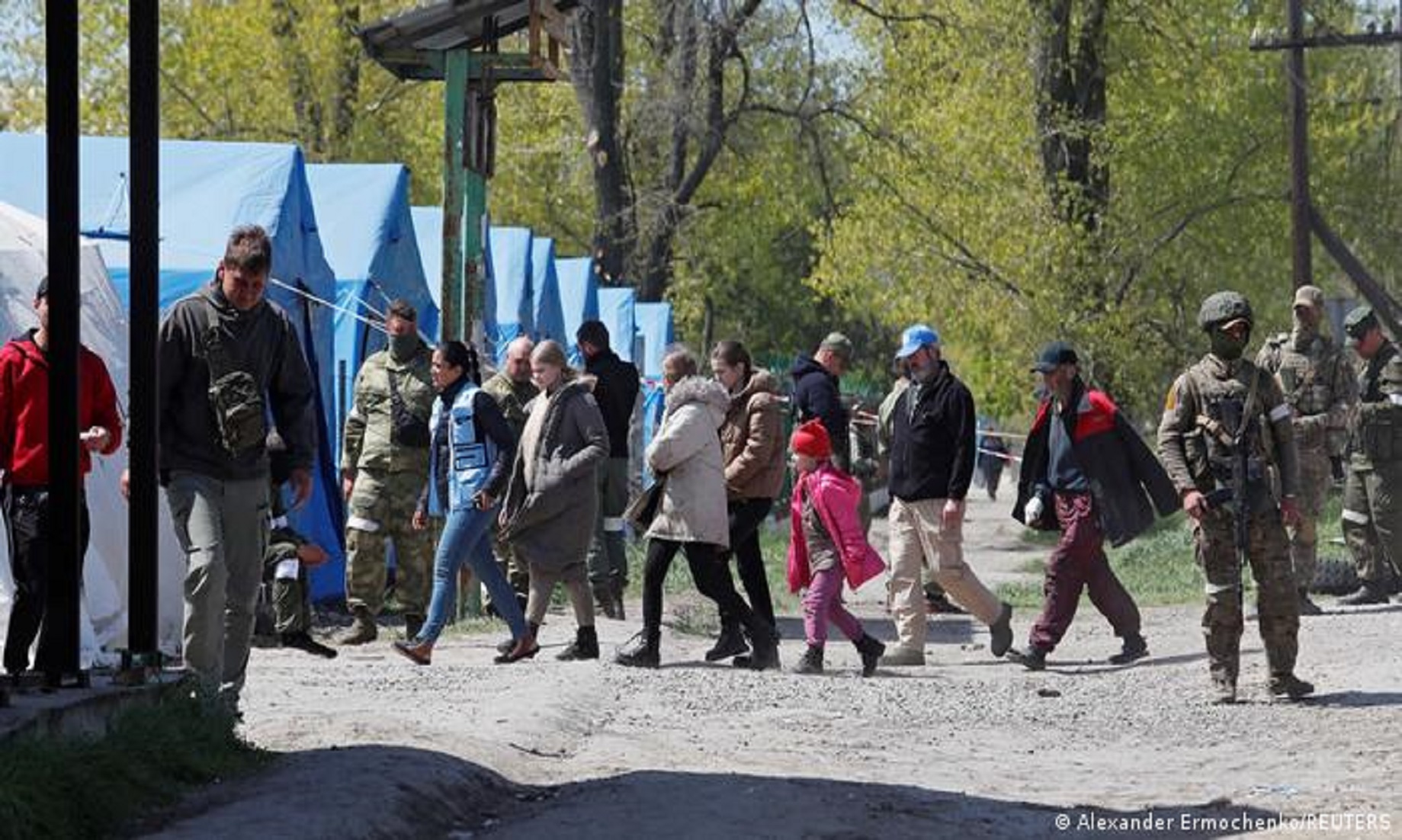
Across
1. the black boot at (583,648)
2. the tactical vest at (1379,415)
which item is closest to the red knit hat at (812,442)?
the black boot at (583,648)

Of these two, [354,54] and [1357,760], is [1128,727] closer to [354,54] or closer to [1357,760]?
[1357,760]

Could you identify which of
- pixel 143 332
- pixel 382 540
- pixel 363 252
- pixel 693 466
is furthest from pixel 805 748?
pixel 363 252

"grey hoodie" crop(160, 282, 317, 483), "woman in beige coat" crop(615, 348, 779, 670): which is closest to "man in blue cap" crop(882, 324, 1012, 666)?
"woman in beige coat" crop(615, 348, 779, 670)

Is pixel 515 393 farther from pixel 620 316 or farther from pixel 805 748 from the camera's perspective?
pixel 620 316

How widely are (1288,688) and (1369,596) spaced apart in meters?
6.12

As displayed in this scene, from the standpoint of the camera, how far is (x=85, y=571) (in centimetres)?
1388

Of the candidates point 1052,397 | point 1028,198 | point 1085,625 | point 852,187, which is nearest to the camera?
point 1052,397

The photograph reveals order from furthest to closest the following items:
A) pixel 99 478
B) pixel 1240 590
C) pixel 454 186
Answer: pixel 454 186 < pixel 99 478 < pixel 1240 590

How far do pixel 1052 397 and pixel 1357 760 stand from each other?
517cm

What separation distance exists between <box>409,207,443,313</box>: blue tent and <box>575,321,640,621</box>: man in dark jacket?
5.28 meters

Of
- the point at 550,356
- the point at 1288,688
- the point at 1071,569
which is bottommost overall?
the point at 1288,688

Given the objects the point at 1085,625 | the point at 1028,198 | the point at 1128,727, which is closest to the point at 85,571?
the point at 1128,727

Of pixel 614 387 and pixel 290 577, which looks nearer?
pixel 290 577

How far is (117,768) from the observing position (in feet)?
27.9
